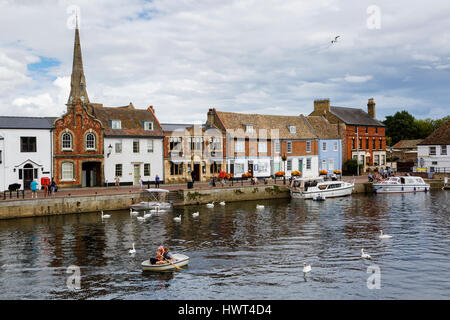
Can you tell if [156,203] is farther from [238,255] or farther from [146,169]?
[238,255]

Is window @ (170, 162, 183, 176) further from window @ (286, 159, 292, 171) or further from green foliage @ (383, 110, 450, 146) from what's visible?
green foliage @ (383, 110, 450, 146)

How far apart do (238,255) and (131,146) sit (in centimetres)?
3172

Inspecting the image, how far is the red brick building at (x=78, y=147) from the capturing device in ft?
157

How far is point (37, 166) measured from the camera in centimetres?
4638

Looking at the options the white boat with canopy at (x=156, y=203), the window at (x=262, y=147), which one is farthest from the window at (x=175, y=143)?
the window at (x=262, y=147)

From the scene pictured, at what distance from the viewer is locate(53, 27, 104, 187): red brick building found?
48.0m

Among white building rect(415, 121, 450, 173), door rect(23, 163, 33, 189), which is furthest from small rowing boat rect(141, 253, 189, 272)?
white building rect(415, 121, 450, 173)

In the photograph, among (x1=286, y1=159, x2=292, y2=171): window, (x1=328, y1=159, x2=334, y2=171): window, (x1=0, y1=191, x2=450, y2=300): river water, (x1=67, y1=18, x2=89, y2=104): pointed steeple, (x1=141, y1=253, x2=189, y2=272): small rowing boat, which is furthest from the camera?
(x1=328, y1=159, x2=334, y2=171): window

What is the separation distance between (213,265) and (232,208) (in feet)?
72.2

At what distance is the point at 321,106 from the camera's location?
7750 centimetres

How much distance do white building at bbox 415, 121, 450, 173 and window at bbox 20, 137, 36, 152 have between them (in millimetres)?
57512

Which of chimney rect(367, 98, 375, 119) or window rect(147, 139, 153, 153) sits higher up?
chimney rect(367, 98, 375, 119)

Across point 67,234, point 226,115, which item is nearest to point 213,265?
point 67,234

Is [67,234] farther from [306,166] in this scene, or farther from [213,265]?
[306,166]
